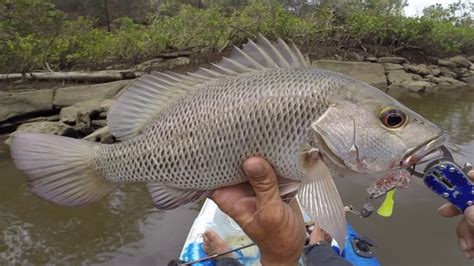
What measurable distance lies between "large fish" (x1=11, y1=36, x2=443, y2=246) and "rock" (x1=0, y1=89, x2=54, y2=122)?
896 centimetres

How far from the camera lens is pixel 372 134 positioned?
4.66 ft

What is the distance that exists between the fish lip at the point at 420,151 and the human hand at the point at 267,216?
1.53 feet

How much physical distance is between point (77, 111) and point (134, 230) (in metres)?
4.71

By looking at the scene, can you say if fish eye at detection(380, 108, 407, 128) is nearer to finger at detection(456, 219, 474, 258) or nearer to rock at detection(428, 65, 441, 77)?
finger at detection(456, 219, 474, 258)

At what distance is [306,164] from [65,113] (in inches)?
349

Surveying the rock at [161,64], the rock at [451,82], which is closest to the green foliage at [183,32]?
the rock at [161,64]

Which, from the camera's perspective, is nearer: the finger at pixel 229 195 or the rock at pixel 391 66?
the finger at pixel 229 195

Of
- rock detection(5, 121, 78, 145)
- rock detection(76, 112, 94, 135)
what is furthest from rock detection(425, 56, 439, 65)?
rock detection(5, 121, 78, 145)

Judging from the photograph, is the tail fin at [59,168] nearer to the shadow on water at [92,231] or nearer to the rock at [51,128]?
the shadow on water at [92,231]

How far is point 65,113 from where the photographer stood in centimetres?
930

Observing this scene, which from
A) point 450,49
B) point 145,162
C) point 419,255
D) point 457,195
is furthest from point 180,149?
point 450,49

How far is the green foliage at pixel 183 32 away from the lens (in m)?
11.4

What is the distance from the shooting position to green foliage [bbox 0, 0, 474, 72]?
1145 cm

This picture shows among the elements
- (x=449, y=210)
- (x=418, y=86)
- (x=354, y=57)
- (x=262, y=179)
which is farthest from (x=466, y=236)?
(x=354, y=57)
